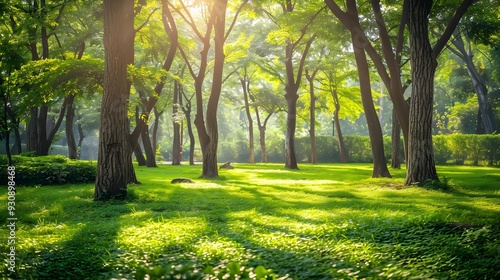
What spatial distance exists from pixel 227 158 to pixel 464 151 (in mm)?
30661

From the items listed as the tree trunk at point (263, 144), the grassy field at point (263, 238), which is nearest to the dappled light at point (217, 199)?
the grassy field at point (263, 238)

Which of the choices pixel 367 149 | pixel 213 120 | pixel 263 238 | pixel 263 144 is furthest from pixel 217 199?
pixel 367 149

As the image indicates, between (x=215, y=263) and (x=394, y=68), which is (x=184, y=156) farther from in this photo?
(x=215, y=263)

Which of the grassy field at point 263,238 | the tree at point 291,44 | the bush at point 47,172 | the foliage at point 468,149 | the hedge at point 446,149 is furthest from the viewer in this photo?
the hedge at point 446,149

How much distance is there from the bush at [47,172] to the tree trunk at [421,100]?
11.2m

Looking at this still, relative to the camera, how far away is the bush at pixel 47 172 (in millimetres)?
14312

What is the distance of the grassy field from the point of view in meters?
4.80

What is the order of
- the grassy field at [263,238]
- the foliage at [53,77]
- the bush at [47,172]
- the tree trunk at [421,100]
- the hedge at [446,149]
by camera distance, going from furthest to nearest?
the hedge at [446,149], the bush at [47,172], the foliage at [53,77], the tree trunk at [421,100], the grassy field at [263,238]

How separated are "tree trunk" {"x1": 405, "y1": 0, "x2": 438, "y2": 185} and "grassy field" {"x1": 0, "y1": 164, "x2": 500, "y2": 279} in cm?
160

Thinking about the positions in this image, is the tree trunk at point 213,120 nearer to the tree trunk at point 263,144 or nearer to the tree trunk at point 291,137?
the tree trunk at point 291,137

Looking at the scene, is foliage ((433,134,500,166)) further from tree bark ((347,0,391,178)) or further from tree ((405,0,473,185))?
tree ((405,0,473,185))

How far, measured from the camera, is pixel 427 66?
40.5ft

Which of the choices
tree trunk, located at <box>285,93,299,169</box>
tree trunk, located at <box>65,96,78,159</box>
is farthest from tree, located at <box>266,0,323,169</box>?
tree trunk, located at <box>65,96,78,159</box>

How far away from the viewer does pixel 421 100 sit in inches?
484
